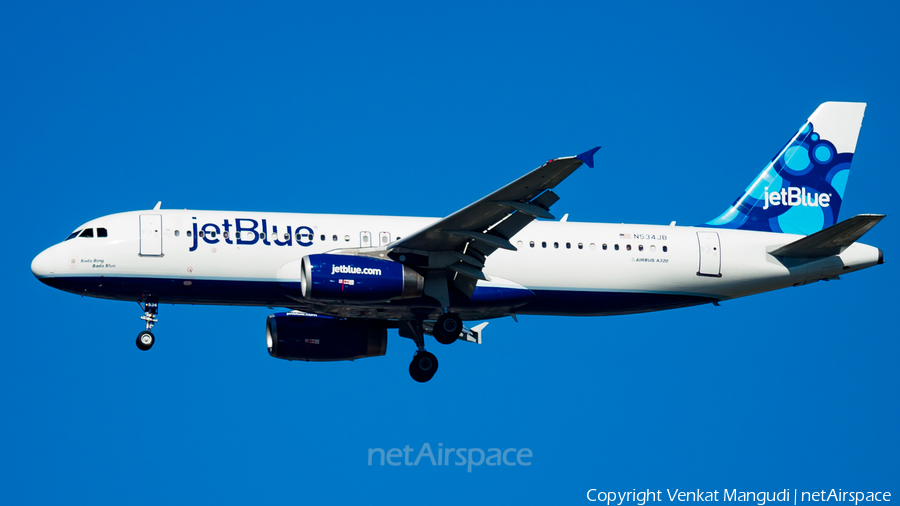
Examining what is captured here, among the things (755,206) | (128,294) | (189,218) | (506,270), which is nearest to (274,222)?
(189,218)

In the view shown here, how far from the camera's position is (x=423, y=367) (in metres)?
31.9

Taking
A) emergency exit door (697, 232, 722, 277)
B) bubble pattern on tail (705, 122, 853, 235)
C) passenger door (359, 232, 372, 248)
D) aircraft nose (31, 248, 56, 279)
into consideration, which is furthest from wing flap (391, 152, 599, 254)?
bubble pattern on tail (705, 122, 853, 235)

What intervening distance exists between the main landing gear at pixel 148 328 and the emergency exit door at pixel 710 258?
15527 mm

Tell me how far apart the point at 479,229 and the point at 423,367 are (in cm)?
532

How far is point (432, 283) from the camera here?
98.9 feet

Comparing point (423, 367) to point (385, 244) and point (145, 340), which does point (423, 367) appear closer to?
point (385, 244)

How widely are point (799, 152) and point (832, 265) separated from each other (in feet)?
16.4

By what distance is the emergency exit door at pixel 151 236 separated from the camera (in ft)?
98.0

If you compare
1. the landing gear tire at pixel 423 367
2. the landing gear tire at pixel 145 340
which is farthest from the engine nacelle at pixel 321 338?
the landing gear tire at pixel 145 340

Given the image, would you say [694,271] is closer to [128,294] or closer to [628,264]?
[628,264]

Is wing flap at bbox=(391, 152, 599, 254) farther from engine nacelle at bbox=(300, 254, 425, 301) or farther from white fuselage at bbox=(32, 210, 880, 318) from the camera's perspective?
white fuselage at bbox=(32, 210, 880, 318)

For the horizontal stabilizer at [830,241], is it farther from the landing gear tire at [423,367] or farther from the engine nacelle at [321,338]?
the engine nacelle at [321,338]

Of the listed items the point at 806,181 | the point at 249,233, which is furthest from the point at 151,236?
the point at 806,181

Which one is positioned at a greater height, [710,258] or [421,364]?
[710,258]
